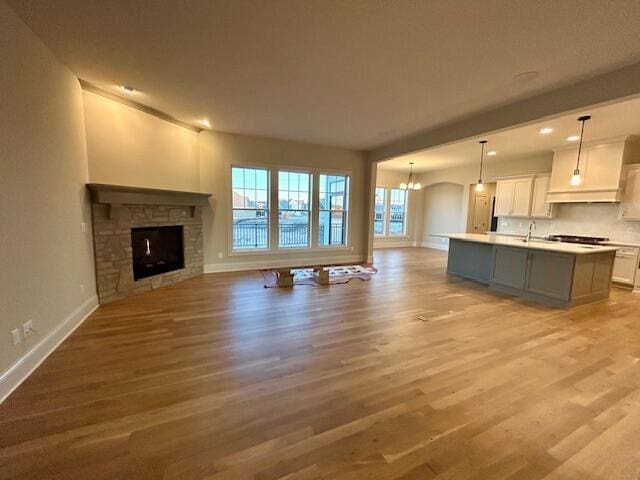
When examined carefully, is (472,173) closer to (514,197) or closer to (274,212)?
(514,197)

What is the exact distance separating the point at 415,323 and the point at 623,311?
326cm

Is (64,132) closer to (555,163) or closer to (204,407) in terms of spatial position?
(204,407)

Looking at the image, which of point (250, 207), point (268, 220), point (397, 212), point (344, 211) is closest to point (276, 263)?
point (268, 220)

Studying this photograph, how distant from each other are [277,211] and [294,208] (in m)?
0.47

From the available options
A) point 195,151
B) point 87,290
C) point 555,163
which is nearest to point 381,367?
point 87,290

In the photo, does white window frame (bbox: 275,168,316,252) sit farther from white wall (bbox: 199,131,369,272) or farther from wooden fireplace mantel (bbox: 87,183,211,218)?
wooden fireplace mantel (bbox: 87,183,211,218)

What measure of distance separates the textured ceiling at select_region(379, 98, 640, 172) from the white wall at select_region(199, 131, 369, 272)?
6.41 feet

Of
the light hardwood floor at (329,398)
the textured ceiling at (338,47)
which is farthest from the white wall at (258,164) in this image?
the light hardwood floor at (329,398)

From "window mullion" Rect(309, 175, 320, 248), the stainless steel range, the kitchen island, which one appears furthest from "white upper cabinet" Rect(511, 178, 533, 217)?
"window mullion" Rect(309, 175, 320, 248)

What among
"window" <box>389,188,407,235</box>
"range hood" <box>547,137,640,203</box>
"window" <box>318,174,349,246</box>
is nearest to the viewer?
"range hood" <box>547,137,640,203</box>

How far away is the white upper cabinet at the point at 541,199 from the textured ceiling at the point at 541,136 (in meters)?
0.67

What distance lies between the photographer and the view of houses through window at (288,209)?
6.21 m

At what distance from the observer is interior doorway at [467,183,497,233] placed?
30.3 ft

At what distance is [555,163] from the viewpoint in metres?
6.18
